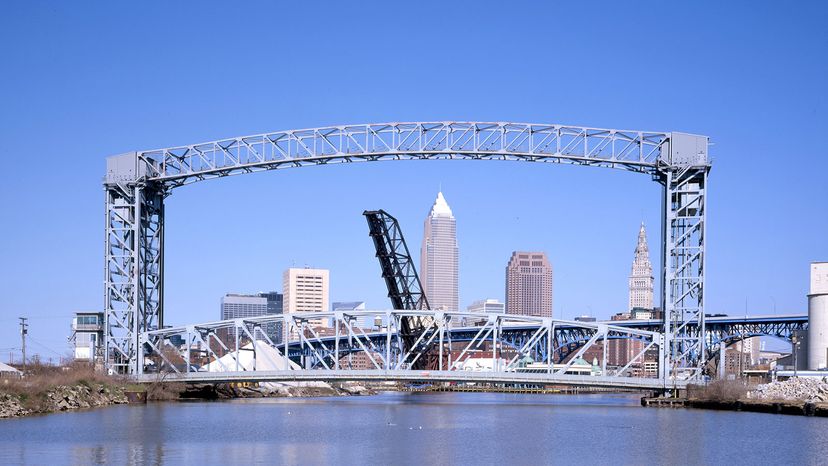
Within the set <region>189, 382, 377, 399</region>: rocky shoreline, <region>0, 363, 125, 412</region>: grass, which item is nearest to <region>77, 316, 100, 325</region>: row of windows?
<region>0, 363, 125, 412</region>: grass

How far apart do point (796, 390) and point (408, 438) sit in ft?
74.0

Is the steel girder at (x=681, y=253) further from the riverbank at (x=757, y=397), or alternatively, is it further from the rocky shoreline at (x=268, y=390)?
the rocky shoreline at (x=268, y=390)

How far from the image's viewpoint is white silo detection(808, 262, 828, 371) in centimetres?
6750

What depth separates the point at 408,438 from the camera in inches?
1564

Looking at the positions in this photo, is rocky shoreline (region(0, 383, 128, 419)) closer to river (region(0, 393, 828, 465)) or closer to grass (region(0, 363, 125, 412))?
grass (region(0, 363, 125, 412))

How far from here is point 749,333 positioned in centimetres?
9531

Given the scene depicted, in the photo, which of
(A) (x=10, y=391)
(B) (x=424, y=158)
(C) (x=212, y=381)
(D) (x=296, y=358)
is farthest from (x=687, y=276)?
(D) (x=296, y=358)

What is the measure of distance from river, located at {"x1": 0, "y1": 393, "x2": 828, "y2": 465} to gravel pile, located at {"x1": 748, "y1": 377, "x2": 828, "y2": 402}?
2510 millimetres

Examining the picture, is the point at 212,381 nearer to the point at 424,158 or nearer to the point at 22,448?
the point at 424,158

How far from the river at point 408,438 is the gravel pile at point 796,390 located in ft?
8.24

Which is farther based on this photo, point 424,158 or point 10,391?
point 424,158

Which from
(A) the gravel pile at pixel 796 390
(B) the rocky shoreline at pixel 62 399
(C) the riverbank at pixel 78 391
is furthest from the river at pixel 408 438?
(A) the gravel pile at pixel 796 390

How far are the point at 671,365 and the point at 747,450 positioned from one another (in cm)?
2350

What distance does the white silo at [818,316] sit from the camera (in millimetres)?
67500
